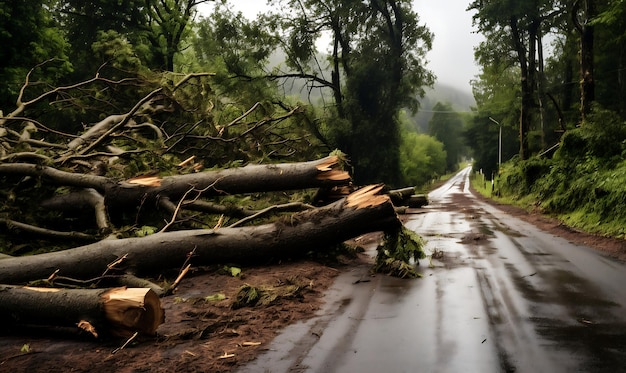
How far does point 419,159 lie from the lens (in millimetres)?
58219

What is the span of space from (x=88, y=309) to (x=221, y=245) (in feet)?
8.08

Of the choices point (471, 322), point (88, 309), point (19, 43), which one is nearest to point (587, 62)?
point (471, 322)

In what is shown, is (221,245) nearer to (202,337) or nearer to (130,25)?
(202,337)

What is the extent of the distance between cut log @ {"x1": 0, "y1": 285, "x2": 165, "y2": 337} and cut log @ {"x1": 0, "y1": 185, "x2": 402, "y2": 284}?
1019mm

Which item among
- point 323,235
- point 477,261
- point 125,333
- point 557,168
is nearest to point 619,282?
point 477,261

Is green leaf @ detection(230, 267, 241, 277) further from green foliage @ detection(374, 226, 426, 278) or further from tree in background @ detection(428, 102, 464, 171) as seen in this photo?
tree in background @ detection(428, 102, 464, 171)

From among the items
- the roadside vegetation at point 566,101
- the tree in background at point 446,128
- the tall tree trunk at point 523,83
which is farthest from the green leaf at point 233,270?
the tree in background at point 446,128

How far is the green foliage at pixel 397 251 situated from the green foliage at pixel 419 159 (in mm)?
36686

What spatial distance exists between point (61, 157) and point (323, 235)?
510cm

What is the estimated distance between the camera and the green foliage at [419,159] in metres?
50.0

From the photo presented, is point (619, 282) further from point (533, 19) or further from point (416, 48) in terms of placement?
point (416, 48)

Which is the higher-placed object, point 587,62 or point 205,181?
point 587,62

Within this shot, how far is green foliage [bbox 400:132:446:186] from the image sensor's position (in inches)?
1970

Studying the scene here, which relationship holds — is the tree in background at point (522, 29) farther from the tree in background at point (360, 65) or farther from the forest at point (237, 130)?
the tree in background at point (360, 65)
